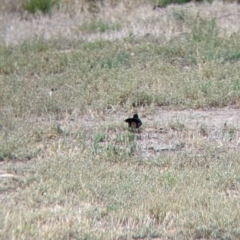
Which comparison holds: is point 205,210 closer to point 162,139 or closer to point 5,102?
point 162,139

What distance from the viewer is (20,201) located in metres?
5.89

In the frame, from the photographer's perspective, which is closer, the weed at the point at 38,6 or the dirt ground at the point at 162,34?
the dirt ground at the point at 162,34

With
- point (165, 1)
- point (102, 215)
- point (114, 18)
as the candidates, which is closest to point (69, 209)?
point (102, 215)

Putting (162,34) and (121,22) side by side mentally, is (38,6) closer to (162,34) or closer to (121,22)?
(121,22)

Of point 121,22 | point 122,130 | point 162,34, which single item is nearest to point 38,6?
point 121,22

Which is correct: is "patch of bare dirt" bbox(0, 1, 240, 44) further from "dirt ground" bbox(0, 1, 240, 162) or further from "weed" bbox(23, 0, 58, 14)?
"weed" bbox(23, 0, 58, 14)

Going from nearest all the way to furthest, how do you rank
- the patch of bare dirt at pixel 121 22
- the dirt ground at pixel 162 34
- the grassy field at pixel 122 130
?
the grassy field at pixel 122 130 → the dirt ground at pixel 162 34 → the patch of bare dirt at pixel 121 22

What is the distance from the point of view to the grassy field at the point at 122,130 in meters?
5.46

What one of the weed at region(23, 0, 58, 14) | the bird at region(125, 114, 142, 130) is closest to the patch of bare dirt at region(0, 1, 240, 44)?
the weed at region(23, 0, 58, 14)

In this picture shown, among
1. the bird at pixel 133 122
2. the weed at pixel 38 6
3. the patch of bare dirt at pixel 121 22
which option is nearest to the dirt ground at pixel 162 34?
the patch of bare dirt at pixel 121 22

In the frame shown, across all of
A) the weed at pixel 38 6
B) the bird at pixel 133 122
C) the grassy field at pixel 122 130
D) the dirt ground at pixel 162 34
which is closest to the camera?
the grassy field at pixel 122 130

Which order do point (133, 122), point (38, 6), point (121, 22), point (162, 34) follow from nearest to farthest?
point (133, 122)
point (162, 34)
point (121, 22)
point (38, 6)

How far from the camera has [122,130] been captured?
7898mm

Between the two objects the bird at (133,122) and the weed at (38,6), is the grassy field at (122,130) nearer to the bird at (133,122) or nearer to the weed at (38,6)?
the bird at (133,122)
